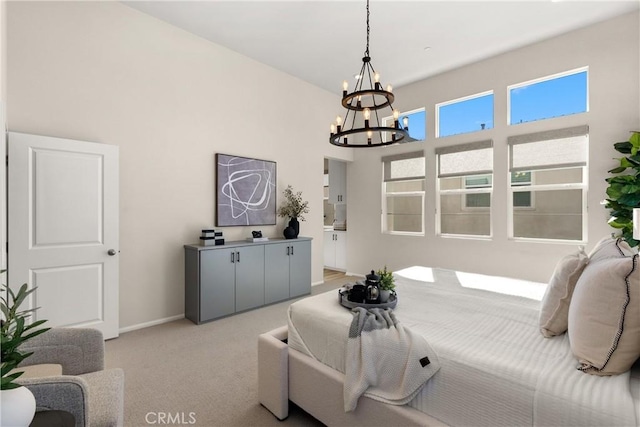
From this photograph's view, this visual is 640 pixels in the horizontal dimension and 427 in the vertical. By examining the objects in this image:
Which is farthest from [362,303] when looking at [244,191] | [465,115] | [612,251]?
[465,115]

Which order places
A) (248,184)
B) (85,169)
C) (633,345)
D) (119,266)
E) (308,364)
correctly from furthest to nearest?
(248,184) < (119,266) < (85,169) < (308,364) < (633,345)

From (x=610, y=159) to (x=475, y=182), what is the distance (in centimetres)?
152

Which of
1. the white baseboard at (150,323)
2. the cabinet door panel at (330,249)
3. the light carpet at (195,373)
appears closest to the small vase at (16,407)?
the light carpet at (195,373)

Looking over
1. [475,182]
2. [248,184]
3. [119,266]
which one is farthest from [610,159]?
[119,266]

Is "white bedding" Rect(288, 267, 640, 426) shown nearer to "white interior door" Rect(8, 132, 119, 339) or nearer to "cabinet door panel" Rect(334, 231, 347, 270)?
"white interior door" Rect(8, 132, 119, 339)

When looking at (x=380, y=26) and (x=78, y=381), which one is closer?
(x=78, y=381)

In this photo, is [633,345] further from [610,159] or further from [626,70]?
[626,70]

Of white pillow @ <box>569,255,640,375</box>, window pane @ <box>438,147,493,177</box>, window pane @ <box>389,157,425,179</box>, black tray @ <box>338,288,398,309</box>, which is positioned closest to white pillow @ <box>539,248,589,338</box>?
white pillow @ <box>569,255,640,375</box>

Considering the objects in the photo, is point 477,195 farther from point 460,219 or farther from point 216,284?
point 216,284

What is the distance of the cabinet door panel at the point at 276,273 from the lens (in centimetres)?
424

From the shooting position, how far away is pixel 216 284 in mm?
3682

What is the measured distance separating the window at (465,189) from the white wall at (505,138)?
0.13 m

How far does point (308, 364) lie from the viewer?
1800 millimetres

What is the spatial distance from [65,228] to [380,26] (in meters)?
4.06
